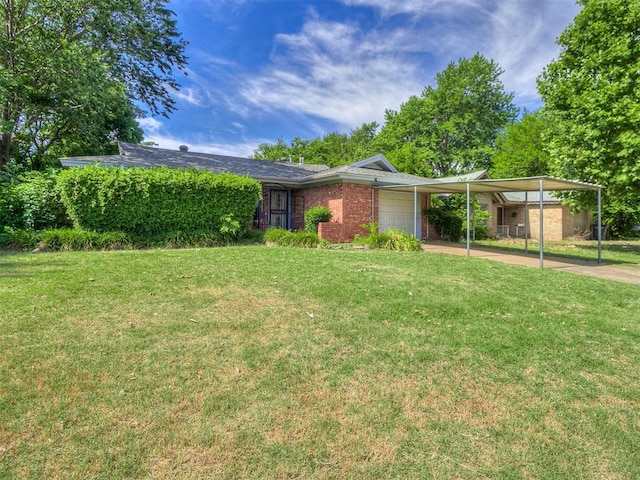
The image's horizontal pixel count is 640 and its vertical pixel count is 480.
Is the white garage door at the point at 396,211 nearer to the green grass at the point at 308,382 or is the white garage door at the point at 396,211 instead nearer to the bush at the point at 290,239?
the bush at the point at 290,239

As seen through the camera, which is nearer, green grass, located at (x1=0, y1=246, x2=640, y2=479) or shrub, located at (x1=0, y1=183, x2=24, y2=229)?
green grass, located at (x1=0, y1=246, x2=640, y2=479)

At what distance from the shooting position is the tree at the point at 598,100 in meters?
12.2

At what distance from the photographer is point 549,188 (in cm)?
1158

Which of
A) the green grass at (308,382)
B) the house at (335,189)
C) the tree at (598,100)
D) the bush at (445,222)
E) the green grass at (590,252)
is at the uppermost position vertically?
the tree at (598,100)

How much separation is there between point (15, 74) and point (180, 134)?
12397 millimetres

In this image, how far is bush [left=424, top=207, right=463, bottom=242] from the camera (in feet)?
57.0

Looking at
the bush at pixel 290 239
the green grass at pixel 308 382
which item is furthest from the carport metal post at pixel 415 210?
the green grass at pixel 308 382

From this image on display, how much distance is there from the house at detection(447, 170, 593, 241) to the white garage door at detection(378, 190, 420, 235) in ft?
21.0

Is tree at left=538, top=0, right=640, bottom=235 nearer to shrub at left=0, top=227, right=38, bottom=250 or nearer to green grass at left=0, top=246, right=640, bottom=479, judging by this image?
green grass at left=0, top=246, right=640, bottom=479

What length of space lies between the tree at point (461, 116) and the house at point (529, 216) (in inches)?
445

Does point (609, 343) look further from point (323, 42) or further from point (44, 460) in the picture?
point (323, 42)

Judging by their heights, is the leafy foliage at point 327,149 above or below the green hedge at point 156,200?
above

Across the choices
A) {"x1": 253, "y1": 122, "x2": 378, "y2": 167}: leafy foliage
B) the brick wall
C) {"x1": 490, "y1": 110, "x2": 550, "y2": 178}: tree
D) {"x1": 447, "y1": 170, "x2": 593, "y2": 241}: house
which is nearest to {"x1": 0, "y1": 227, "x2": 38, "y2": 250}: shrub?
the brick wall

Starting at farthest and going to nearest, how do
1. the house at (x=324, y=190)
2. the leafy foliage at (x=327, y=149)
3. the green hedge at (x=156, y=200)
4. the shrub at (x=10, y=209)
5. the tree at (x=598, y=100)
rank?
1. the leafy foliage at (x=327, y=149)
2. the house at (x=324, y=190)
3. the tree at (x=598, y=100)
4. the shrub at (x=10, y=209)
5. the green hedge at (x=156, y=200)
